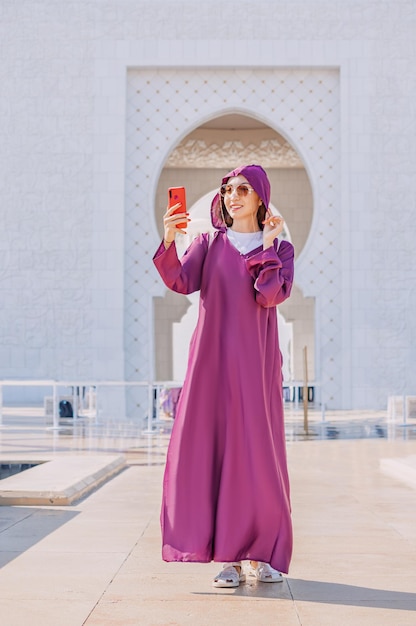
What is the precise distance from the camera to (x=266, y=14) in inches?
496

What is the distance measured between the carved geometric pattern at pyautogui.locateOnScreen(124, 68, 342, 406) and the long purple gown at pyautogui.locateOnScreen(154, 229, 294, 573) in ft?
31.9

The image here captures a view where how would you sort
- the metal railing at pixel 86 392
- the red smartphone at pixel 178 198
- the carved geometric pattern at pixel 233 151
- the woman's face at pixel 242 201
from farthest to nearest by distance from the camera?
the carved geometric pattern at pixel 233 151
the metal railing at pixel 86 392
the woman's face at pixel 242 201
the red smartphone at pixel 178 198

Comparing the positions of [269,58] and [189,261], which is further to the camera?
[269,58]

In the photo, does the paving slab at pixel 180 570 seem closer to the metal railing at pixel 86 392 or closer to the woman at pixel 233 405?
the woman at pixel 233 405

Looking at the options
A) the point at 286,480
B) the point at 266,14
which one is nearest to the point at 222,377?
the point at 286,480

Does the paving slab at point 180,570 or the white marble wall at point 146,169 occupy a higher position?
the white marble wall at point 146,169

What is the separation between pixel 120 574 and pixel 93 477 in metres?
2.07

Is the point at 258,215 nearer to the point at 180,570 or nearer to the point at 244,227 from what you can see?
the point at 244,227

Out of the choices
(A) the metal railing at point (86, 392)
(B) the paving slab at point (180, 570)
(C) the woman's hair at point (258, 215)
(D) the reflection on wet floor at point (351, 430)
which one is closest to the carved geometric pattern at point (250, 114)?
(A) the metal railing at point (86, 392)

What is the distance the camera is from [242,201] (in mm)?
2744

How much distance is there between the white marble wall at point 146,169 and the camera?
40.5 ft

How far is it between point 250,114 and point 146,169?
1.63 metres

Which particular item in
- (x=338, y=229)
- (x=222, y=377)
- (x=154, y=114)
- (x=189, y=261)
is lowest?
(x=222, y=377)

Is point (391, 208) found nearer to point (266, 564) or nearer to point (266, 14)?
point (266, 14)
